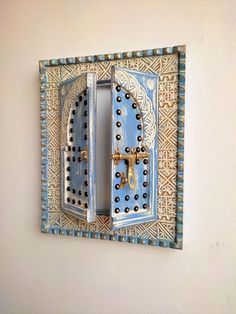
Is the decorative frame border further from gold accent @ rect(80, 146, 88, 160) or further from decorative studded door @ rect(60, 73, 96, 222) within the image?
gold accent @ rect(80, 146, 88, 160)

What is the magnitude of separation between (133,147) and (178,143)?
14 cm

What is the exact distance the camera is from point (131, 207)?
926mm

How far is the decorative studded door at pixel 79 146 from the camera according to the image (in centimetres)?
93

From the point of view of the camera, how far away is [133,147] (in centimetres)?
93

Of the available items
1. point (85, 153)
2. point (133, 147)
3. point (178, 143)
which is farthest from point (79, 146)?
point (178, 143)

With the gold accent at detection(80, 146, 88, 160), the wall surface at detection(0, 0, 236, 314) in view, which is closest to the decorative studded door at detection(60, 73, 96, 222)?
the gold accent at detection(80, 146, 88, 160)

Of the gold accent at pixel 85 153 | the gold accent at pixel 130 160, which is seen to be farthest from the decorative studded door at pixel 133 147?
the gold accent at pixel 85 153
